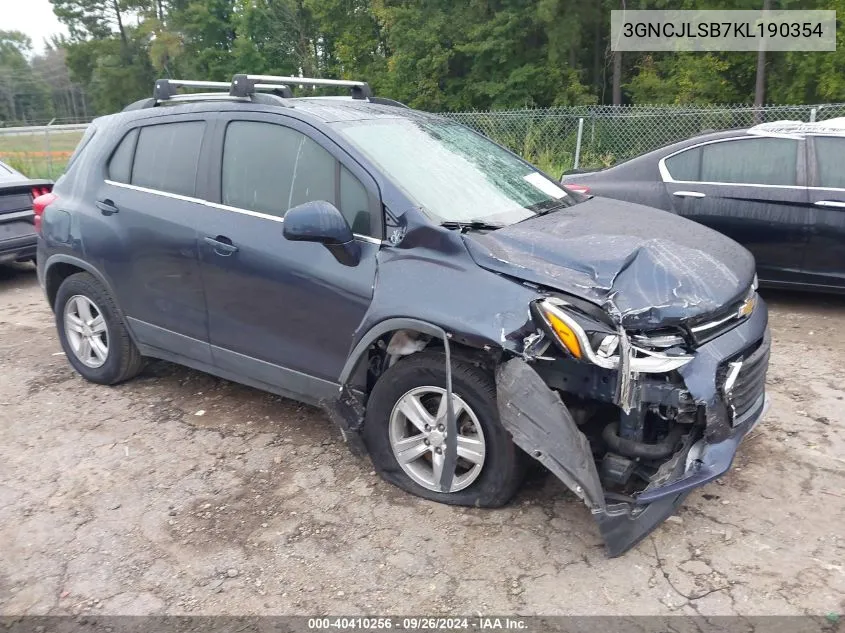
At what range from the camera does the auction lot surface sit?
278 cm

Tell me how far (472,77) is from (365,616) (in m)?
30.3

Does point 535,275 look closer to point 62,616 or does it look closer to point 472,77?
point 62,616

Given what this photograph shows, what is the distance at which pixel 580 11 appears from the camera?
92.1ft

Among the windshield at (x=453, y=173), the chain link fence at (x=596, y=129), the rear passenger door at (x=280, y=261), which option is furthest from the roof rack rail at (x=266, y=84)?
the chain link fence at (x=596, y=129)

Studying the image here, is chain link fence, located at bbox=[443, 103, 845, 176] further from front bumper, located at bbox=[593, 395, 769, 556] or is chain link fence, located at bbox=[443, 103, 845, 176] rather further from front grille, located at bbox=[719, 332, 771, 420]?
front bumper, located at bbox=[593, 395, 769, 556]

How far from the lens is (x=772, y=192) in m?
5.84

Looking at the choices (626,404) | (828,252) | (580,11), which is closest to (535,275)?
(626,404)

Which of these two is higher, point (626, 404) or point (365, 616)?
point (626, 404)

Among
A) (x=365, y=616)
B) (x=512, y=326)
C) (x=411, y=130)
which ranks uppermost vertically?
(x=411, y=130)

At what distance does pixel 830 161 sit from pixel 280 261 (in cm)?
462

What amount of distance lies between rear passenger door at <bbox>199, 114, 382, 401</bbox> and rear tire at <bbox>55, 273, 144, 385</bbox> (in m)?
0.98

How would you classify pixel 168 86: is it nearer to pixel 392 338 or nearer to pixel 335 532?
pixel 392 338

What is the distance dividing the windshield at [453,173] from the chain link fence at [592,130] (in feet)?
27.0

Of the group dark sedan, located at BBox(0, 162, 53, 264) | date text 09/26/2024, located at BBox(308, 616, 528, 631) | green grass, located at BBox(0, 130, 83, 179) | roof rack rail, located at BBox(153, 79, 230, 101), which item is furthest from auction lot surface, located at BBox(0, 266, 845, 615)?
green grass, located at BBox(0, 130, 83, 179)
